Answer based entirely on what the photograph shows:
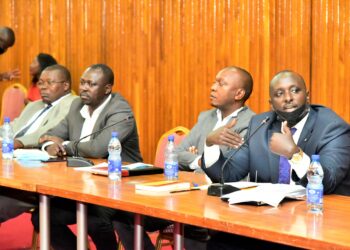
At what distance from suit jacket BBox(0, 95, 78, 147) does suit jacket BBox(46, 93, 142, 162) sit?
41cm

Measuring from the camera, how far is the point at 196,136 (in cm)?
478

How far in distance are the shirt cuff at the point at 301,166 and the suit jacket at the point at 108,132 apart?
1813 mm

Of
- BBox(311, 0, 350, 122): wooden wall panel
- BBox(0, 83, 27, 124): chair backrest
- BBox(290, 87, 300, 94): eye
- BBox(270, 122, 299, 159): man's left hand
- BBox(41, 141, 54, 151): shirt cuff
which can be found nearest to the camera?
BBox(270, 122, 299, 159): man's left hand

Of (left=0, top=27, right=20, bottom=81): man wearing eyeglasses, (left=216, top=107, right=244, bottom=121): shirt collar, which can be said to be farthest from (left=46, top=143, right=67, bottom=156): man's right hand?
(left=0, top=27, right=20, bottom=81): man wearing eyeglasses

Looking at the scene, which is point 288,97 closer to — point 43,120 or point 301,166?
point 301,166

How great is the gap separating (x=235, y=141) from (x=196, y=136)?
4.53ft

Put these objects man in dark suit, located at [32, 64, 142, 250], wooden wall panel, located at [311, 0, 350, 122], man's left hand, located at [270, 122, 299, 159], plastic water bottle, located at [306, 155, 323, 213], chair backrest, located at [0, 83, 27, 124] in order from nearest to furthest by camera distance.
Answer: plastic water bottle, located at [306, 155, 323, 213] < man's left hand, located at [270, 122, 299, 159] < man in dark suit, located at [32, 64, 142, 250] < wooden wall panel, located at [311, 0, 350, 122] < chair backrest, located at [0, 83, 27, 124]

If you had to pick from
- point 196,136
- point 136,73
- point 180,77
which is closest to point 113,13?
point 136,73

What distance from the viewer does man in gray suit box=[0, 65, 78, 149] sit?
19.1ft

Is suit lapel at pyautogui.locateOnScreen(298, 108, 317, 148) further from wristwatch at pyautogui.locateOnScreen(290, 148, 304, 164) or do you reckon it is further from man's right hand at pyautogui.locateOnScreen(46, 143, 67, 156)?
man's right hand at pyautogui.locateOnScreen(46, 143, 67, 156)

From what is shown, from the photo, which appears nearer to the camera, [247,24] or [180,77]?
[247,24]

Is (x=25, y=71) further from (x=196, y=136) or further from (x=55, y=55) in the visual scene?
(x=196, y=136)

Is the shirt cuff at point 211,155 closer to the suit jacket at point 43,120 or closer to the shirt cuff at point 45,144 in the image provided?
the shirt cuff at point 45,144

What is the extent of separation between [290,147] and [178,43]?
3.37 metres
